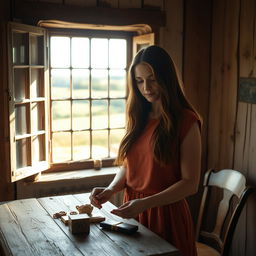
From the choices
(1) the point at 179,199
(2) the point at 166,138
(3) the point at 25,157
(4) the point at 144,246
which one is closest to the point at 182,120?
(2) the point at 166,138

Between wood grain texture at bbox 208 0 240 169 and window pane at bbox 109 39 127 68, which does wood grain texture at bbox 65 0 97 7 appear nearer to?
window pane at bbox 109 39 127 68

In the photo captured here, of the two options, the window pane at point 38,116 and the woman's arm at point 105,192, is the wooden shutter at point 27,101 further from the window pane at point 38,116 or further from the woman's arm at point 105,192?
the woman's arm at point 105,192

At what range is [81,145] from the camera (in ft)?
11.0

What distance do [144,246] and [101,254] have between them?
7.2 inches

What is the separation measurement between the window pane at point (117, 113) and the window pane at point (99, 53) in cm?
31

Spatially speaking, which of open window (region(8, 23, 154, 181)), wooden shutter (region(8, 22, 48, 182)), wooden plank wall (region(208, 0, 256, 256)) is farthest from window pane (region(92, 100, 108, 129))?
wooden plank wall (region(208, 0, 256, 256))

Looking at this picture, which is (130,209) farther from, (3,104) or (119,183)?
(3,104)

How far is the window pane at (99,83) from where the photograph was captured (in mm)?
3279

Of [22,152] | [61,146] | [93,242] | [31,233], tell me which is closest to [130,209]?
[93,242]

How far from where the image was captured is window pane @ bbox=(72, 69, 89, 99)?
322cm

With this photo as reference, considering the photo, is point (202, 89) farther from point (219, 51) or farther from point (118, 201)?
Result: point (118, 201)

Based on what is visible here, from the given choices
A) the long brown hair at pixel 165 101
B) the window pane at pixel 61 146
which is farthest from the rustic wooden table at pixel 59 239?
the window pane at pixel 61 146

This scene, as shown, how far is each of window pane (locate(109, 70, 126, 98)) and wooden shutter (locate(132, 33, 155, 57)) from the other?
21 cm

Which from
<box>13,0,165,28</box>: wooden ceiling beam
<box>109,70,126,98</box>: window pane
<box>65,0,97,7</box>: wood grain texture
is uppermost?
<box>65,0,97,7</box>: wood grain texture
